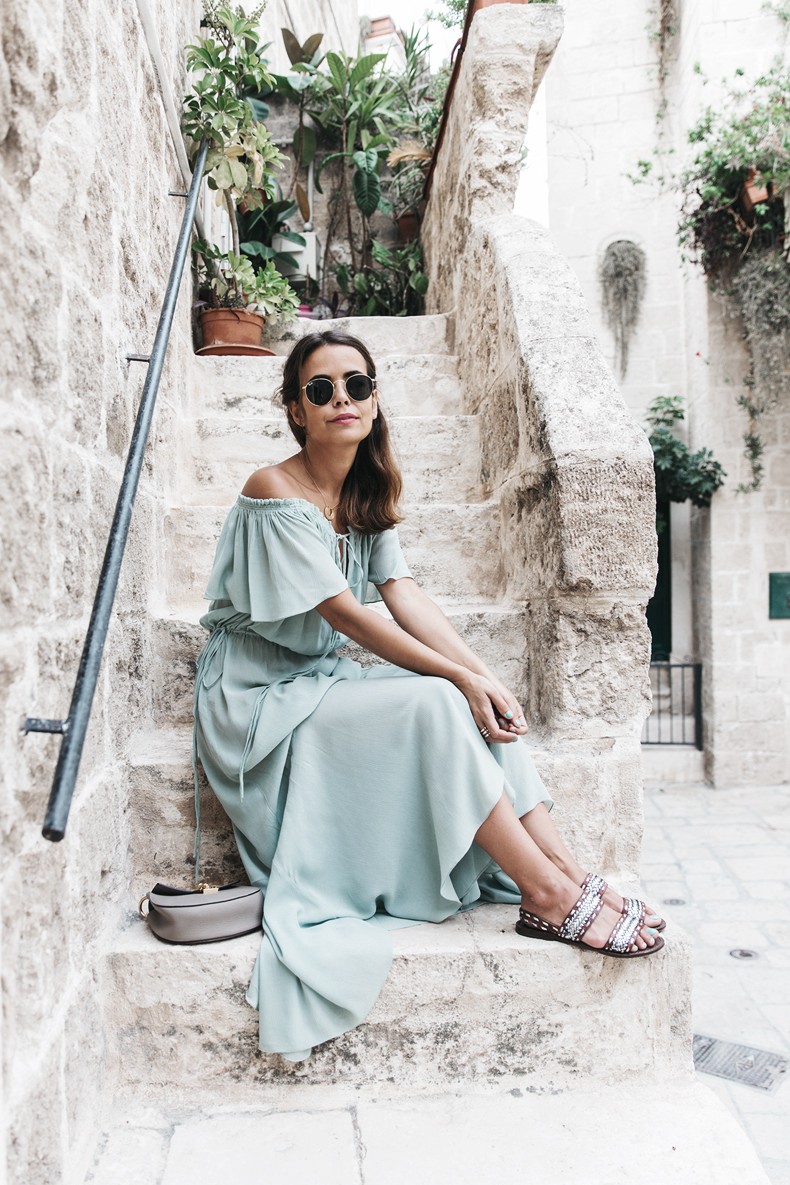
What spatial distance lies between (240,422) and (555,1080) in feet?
7.20

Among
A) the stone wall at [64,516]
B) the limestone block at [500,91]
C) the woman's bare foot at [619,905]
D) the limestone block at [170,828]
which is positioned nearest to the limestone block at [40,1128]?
the stone wall at [64,516]

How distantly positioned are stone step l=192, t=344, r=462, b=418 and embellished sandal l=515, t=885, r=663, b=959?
2.01 metres

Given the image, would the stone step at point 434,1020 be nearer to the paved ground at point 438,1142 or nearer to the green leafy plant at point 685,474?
the paved ground at point 438,1142

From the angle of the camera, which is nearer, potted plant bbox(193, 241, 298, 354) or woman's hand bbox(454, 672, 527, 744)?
woman's hand bbox(454, 672, 527, 744)

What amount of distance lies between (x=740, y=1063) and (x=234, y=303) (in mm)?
3303

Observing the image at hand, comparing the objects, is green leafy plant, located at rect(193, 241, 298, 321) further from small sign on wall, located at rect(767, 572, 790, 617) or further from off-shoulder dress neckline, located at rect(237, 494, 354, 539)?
small sign on wall, located at rect(767, 572, 790, 617)

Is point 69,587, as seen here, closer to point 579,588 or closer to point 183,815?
point 183,815

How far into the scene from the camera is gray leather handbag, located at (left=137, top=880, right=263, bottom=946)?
1.61 m

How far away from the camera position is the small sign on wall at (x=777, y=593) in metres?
6.71

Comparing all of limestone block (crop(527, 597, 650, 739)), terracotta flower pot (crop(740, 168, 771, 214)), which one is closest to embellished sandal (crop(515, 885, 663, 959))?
limestone block (crop(527, 597, 650, 739))

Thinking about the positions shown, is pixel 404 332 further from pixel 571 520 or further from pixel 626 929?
pixel 626 929

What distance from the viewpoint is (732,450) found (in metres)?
6.77

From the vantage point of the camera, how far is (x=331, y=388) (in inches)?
76.7

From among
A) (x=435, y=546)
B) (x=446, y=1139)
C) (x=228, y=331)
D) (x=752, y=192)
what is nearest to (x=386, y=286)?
(x=228, y=331)
